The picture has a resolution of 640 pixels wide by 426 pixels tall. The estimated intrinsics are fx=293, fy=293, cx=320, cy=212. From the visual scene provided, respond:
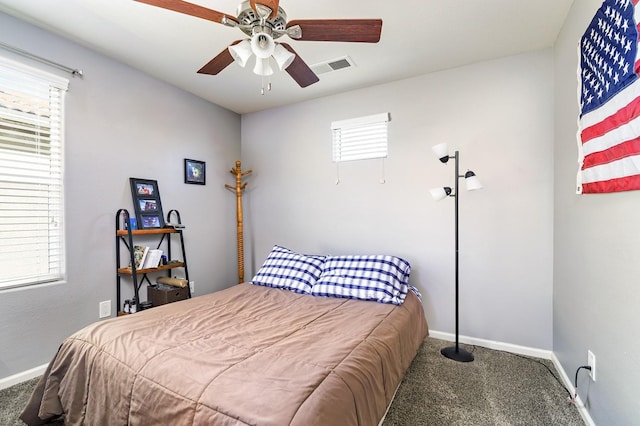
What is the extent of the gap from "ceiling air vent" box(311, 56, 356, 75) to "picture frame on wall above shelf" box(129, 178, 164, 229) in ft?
6.47

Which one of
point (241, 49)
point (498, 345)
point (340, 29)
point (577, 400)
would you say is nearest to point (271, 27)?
point (241, 49)

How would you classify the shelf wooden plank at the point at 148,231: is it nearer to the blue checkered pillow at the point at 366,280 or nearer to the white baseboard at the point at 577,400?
the blue checkered pillow at the point at 366,280

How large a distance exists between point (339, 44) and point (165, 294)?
2617 millimetres

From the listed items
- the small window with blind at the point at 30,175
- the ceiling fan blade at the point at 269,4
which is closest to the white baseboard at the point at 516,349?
the ceiling fan blade at the point at 269,4

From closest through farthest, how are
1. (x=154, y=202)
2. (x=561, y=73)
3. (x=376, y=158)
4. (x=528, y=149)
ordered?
(x=561, y=73) → (x=528, y=149) → (x=154, y=202) → (x=376, y=158)

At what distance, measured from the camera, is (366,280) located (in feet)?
8.18

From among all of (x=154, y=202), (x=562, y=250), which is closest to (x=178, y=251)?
(x=154, y=202)

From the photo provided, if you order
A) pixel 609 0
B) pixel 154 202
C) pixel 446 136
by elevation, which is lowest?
pixel 154 202

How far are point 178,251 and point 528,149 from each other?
11.6 ft

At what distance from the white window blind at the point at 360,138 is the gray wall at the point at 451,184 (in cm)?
9

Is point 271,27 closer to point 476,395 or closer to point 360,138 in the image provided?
point 360,138

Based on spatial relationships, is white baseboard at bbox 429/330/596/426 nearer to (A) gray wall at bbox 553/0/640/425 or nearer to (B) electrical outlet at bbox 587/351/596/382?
(A) gray wall at bbox 553/0/640/425

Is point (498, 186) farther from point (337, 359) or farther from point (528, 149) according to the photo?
point (337, 359)

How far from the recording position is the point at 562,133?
2.17 m
